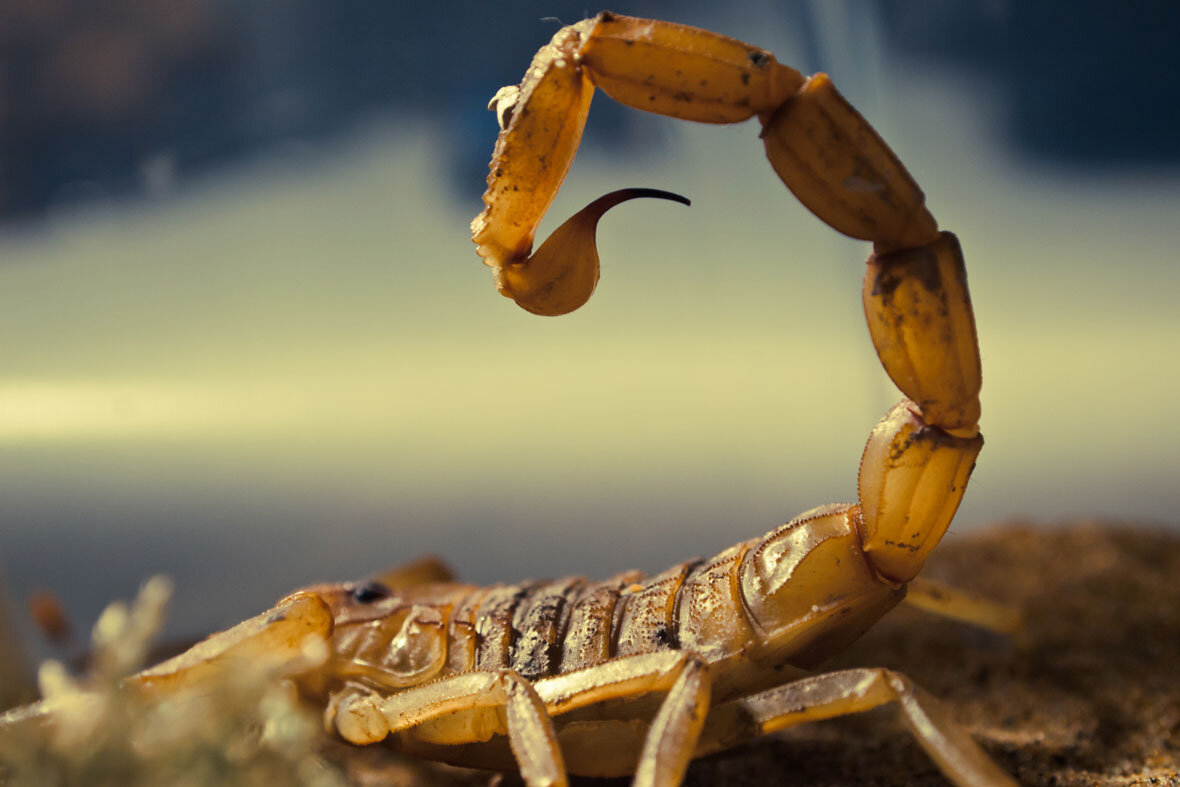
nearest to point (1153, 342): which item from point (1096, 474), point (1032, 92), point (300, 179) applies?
point (1096, 474)

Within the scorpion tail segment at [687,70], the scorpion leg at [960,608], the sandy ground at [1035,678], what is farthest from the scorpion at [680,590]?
the scorpion leg at [960,608]

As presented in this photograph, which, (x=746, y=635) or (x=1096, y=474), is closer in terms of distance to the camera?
(x=746, y=635)

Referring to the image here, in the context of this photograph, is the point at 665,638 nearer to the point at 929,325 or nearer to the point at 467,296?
the point at 929,325

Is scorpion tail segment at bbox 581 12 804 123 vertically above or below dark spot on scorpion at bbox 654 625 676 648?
above

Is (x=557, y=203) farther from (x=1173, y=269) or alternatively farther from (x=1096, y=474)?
(x=1096, y=474)

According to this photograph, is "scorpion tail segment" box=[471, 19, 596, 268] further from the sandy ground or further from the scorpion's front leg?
the sandy ground

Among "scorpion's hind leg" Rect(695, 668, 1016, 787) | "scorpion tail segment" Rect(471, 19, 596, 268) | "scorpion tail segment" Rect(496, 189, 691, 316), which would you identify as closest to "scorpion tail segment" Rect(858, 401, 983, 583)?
"scorpion's hind leg" Rect(695, 668, 1016, 787)
